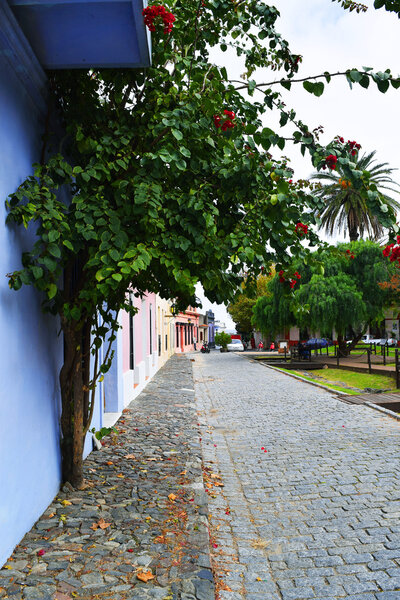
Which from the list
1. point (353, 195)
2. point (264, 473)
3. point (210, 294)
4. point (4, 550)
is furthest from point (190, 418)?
point (353, 195)

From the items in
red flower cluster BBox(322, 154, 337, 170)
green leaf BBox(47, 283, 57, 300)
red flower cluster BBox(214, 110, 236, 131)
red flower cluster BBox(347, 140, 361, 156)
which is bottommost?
green leaf BBox(47, 283, 57, 300)

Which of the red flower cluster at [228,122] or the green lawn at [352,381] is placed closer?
the red flower cluster at [228,122]

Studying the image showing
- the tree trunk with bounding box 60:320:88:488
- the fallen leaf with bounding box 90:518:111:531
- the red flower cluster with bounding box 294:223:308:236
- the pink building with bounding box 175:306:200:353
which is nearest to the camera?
the fallen leaf with bounding box 90:518:111:531

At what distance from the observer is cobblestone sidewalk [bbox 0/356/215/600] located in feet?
9.66

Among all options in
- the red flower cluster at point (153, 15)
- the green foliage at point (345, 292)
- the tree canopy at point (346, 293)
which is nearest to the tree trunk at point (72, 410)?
the red flower cluster at point (153, 15)

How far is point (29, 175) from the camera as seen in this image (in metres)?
4.00

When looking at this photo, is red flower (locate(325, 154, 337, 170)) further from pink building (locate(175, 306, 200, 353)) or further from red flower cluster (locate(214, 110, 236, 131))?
pink building (locate(175, 306, 200, 353))

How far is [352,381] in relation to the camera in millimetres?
16172

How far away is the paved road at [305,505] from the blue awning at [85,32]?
3901mm

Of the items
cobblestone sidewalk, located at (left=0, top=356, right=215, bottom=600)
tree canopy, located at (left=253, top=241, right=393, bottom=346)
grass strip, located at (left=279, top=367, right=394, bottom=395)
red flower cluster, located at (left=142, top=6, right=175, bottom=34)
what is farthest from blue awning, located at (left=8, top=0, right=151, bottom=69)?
tree canopy, located at (left=253, top=241, right=393, bottom=346)

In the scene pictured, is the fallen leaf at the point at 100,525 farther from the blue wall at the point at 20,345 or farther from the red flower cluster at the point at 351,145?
the red flower cluster at the point at 351,145

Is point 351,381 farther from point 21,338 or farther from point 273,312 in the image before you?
point 21,338

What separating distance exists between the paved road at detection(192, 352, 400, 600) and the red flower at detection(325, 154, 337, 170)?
286 centimetres

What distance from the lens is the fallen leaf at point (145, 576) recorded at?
3039 mm
